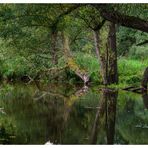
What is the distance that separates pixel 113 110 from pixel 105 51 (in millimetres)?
6271

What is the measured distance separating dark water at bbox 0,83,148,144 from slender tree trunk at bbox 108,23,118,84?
119 inches

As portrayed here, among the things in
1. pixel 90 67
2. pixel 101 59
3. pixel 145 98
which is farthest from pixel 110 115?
pixel 90 67

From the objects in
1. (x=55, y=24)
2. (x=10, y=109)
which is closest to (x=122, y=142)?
(x=10, y=109)

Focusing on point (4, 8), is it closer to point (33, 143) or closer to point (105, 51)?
point (105, 51)

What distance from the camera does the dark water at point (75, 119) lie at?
662 cm

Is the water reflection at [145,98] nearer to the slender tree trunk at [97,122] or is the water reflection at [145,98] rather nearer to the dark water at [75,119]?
the dark water at [75,119]

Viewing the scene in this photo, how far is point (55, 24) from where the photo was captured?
59.5 ft

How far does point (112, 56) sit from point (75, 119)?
7158mm

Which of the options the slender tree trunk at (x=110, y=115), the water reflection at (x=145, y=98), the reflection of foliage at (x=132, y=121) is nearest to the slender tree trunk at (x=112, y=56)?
the water reflection at (x=145, y=98)

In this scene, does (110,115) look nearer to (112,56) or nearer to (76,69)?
(112,56)

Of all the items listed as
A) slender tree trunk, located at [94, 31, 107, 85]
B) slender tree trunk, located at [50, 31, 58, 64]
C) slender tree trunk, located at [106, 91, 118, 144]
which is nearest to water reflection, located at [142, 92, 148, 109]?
slender tree trunk, located at [106, 91, 118, 144]

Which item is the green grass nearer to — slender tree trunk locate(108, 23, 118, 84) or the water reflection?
slender tree trunk locate(108, 23, 118, 84)

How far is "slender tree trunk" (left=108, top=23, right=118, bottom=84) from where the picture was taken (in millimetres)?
15281

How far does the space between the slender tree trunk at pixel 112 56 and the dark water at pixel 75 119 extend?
3.02 meters
